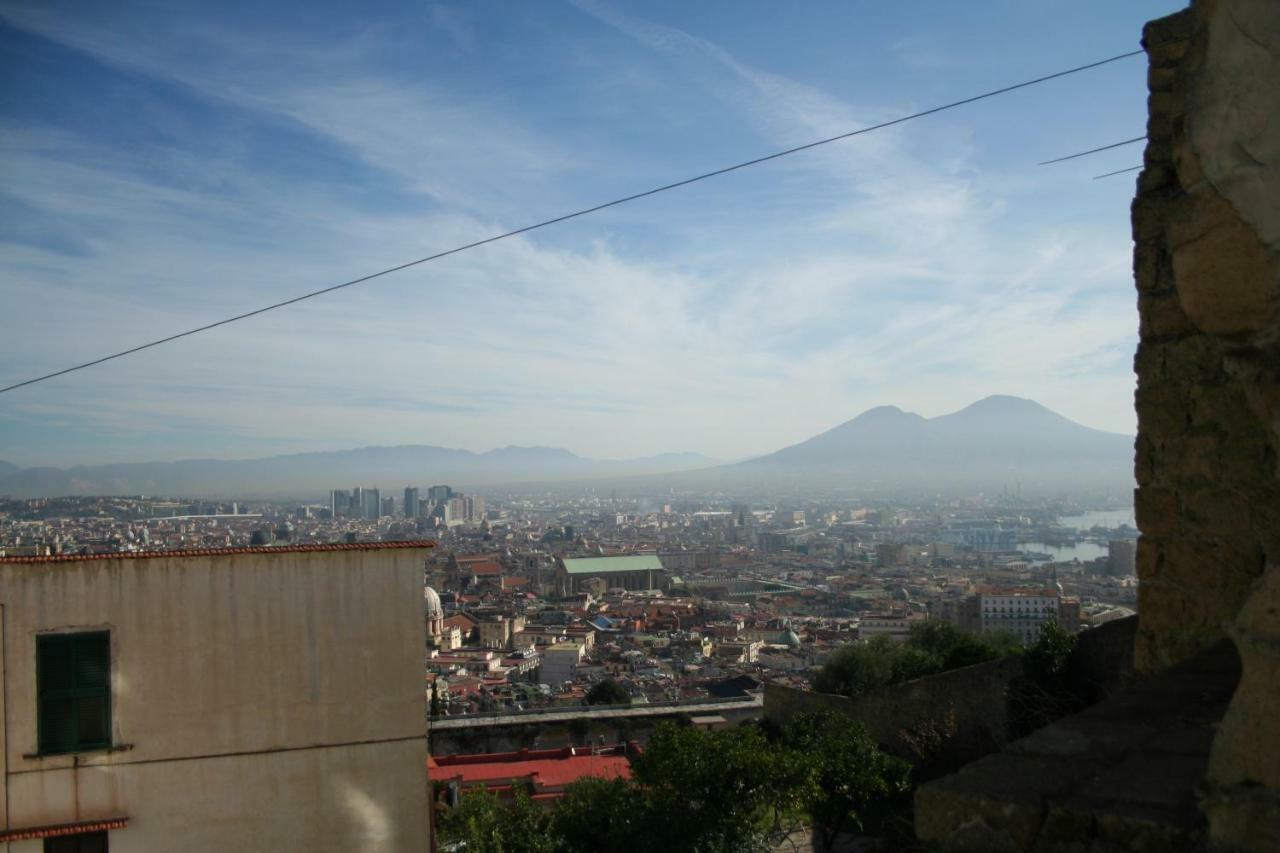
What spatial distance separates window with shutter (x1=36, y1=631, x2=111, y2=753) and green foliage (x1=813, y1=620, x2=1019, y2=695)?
11530 mm

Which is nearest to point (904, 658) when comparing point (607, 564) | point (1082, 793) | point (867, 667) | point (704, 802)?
point (867, 667)

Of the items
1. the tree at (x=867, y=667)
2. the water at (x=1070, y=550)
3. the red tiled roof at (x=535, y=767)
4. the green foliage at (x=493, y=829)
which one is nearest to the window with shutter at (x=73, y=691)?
the green foliage at (x=493, y=829)

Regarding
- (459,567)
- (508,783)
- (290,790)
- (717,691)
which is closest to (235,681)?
(290,790)

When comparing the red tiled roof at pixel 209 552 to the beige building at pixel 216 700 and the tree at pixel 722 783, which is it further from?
the tree at pixel 722 783

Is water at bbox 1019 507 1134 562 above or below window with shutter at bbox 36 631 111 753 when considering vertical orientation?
below

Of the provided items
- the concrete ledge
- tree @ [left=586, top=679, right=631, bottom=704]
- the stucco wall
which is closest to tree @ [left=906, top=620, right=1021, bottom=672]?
tree @ [left=586, top=679, right=631, bottom=704]

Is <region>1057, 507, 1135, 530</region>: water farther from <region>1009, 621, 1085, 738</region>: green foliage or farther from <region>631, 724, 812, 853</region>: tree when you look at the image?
<region>631, 724, 812, 853</region>: tree

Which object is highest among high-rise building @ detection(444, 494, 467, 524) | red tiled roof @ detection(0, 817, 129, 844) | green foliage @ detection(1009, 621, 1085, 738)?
red tiled roof @ detection(0, 817, 129, 844)

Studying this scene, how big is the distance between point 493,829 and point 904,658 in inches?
483

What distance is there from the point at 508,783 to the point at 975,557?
317 feet

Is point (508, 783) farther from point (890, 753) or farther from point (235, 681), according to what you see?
point (235, 681)

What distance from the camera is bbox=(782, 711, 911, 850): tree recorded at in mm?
8828

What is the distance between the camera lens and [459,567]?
86.0m

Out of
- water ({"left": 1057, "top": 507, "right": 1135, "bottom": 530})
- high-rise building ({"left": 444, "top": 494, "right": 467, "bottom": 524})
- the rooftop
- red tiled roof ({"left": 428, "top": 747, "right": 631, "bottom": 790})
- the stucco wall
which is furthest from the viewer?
high-rise building ({"left": 444, "top": 494, "right": 467, "bottom": 524})
